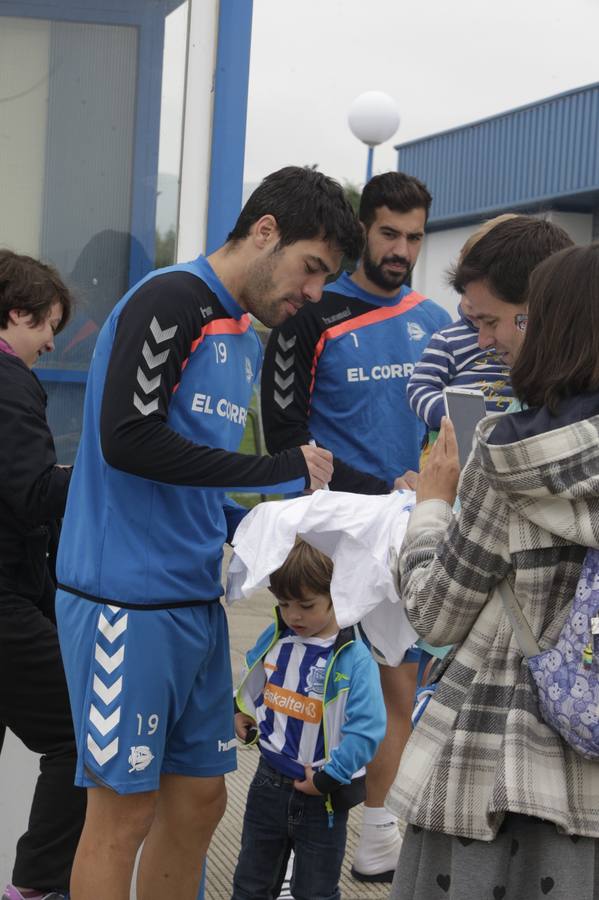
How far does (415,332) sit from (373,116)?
445 inches

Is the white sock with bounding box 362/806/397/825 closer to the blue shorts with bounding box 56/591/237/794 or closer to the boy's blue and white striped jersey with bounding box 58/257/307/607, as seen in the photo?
the blue shorts with bounding box 56/591/237/794

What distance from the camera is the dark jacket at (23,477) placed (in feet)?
10.7

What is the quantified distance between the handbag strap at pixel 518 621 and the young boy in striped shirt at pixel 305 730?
1.24 meters

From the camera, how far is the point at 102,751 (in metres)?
2.92

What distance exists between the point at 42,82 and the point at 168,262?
2.74 feet

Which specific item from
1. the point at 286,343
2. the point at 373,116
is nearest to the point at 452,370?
the point at 286,343

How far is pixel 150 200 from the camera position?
424 cm

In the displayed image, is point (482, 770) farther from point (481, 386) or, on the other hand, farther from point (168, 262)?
point (168, 262)

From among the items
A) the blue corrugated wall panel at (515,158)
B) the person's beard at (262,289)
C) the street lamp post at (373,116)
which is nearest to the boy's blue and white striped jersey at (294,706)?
the person's beard at (262,289)

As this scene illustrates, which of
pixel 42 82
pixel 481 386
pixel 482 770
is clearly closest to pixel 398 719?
pixel 481 386

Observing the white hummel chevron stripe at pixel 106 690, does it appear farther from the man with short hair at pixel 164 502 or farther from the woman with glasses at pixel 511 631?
the woman with glasses at pixel 511 631

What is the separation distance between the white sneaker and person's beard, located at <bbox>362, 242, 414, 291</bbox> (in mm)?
1863

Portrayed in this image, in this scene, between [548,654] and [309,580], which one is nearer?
[548,654]

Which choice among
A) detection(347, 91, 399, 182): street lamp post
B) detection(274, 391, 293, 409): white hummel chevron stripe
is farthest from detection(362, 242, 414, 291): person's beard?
detection(347, 91, 399, 182): street lamp post
